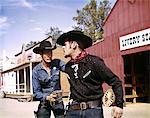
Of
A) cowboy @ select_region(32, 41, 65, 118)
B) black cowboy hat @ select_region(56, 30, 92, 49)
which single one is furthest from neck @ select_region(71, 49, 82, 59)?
cowboy @ select_region(32, 41, 65, 118)

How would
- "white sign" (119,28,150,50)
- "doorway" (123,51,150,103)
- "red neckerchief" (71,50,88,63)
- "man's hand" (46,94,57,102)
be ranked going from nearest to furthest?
"red neckerchief" (71,50,88,63), "man's hand" (46,94,57,102), "white sign" (119,28,150,50), "doorway" (123,51,150,103)

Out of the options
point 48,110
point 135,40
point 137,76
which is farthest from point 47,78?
point 137,76

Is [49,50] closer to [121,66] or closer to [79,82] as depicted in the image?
[79,82]

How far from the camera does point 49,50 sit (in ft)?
13.4

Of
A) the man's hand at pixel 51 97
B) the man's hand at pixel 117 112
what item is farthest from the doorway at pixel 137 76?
the man's hand at pixel 117 112

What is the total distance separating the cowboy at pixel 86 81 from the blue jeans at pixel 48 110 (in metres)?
0.98

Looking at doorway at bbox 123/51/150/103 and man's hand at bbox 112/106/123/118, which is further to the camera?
doorway at bbox 123/51/150/103

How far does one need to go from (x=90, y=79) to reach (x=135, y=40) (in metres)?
9.83

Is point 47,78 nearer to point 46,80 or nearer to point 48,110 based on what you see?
point 46,80

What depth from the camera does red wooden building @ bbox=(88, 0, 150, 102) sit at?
12499 mm

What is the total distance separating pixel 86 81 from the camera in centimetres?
311

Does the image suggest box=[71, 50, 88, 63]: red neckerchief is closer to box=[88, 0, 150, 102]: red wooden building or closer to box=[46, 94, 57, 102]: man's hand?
box=[46, 94, 57, 102]: man's hand

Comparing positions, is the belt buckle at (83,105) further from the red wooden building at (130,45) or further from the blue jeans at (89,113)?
the red wooden building at (130,45)

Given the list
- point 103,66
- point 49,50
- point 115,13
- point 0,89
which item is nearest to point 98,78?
point 103,66
